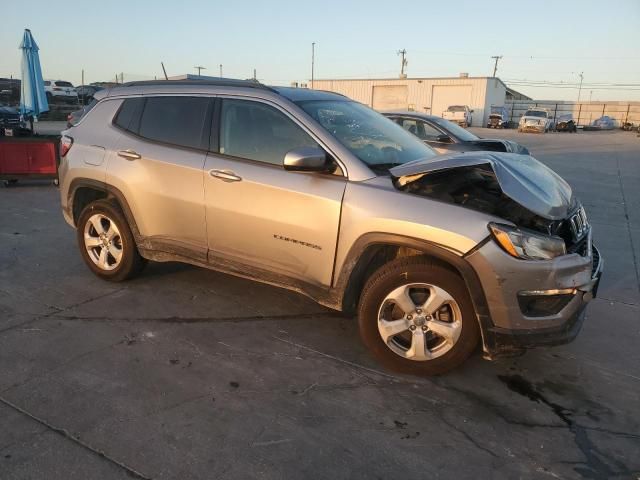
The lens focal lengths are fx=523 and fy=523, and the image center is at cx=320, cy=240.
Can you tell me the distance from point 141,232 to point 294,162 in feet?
6.04

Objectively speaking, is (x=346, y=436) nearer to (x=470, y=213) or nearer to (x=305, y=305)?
(x=470, y=213)

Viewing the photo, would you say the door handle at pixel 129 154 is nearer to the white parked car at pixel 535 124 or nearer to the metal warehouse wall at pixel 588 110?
the white parked car at pixel 535 124

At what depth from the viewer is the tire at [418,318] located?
3.25 metres

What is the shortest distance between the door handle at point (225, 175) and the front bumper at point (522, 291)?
1.83 meters

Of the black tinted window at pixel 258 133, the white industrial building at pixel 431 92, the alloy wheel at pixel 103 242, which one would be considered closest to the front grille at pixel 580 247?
the black tinted window at pixel 258 133

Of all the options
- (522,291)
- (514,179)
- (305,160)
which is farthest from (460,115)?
(522,291)

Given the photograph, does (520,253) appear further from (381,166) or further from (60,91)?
(60,91)

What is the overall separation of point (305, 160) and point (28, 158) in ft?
28.1

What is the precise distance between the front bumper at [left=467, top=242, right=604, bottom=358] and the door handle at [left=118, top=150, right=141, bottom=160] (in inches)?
115

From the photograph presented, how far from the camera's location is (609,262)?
6.16m

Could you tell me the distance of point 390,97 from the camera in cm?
5672

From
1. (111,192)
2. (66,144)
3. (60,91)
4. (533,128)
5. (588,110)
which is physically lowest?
(111,192)

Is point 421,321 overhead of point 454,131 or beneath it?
beneath

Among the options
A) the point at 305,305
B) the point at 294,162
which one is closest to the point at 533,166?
the point at 294,162
